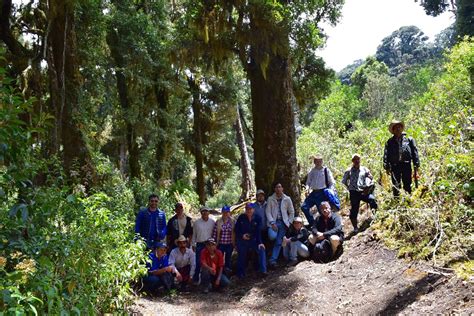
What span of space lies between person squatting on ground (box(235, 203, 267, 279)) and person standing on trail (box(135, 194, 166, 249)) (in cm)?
142

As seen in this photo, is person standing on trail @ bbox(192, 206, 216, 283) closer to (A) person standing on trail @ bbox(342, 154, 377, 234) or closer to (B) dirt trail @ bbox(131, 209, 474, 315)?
(B) dirt trail @ bbox(131, 209, 474, 315)

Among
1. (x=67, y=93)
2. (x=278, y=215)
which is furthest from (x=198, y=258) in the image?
(x=67, y=93)

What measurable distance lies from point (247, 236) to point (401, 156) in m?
3.11

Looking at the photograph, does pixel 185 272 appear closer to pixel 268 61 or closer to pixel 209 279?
pixel 209 279

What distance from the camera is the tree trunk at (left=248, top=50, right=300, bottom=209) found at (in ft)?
31.3

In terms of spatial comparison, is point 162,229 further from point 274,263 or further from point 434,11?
point 434,11

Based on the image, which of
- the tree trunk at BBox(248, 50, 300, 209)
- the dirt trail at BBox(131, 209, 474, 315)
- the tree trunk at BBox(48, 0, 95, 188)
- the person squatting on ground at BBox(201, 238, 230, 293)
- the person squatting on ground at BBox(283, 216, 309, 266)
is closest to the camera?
the dirt trail at BBox(131, 209, 474, 315)

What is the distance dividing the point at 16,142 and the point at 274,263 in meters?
5.61

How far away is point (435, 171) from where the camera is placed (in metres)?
7.54

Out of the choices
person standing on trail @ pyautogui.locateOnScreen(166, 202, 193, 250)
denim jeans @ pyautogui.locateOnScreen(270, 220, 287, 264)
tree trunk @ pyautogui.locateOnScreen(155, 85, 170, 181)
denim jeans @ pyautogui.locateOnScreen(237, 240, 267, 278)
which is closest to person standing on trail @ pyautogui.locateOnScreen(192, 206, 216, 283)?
person standing on trail @ pyautogui.locateOnScreen(166, 202, 193, 250)

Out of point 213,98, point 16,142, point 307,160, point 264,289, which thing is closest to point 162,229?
point 264,289

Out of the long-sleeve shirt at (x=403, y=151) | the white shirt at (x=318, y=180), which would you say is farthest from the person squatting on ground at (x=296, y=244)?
the long-sleeve shirt at (x=403, y=151)

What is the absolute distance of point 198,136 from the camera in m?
22.4

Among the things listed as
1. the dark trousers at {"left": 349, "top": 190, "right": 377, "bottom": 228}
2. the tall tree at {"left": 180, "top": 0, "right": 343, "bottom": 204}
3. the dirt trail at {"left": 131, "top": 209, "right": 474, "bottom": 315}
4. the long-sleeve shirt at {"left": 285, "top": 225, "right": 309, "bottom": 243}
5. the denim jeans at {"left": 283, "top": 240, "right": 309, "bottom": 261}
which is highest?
the tall tree at {"left": 180, "top": 0, "right": 343, "bottom": 204}
